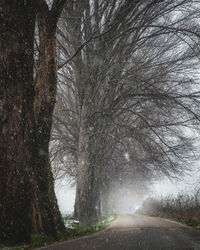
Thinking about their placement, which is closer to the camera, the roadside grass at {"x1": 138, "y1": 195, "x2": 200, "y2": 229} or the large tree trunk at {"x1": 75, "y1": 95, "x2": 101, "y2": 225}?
the roadside grass at {"x1": 138, "y1": 195, "x2": 200, "y2": 229}

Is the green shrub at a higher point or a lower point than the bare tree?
lower

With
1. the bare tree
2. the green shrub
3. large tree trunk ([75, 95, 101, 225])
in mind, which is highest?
the bare tree

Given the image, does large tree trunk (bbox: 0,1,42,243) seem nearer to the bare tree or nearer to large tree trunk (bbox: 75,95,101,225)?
the bare tree

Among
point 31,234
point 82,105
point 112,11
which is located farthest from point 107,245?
point 112,11

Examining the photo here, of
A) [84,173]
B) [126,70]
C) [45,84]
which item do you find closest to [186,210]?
[84,173]

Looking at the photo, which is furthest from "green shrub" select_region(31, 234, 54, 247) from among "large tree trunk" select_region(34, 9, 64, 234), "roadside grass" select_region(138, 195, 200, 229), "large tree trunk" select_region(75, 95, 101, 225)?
"roadside grass" select_region(138, 195, 200, 229)

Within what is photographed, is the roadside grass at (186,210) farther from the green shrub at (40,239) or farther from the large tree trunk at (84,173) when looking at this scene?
the green shrub at (40,239)

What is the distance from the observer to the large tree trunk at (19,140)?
4262mm

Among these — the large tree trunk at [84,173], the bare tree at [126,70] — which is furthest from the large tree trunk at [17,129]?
the large tree trunk at [84,173]

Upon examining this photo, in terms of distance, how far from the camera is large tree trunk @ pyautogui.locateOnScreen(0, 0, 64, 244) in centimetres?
426

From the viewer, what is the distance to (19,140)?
14.8ft

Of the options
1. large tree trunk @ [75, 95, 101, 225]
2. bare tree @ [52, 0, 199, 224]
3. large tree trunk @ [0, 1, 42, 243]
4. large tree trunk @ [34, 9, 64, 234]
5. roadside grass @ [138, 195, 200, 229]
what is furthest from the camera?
large tree trunk @ [75, 95, 101, 225]

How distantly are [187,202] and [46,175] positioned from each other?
8.41 metres

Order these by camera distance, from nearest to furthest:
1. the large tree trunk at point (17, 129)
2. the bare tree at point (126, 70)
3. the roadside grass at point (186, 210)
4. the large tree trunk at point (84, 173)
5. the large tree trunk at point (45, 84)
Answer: the large tree trunk at point (17, 129), the large tree trunk at point (45, 84), the bare tree at point (126, 70), the roadside grass at point (186, 210), the large tree trunk at point (84, 173)
